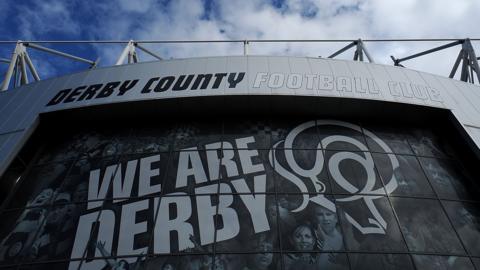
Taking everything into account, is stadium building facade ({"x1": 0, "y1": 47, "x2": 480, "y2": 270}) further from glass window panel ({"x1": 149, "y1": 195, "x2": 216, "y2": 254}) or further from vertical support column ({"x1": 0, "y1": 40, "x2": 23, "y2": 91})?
vertical support column ({"x1": 0, "y1": 40, "x2": 23, "y2": 91})

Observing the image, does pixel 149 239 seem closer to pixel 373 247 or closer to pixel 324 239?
pixel 324 239

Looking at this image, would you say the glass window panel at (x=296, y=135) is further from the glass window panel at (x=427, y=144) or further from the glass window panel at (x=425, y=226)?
the glass window panel at (x=427, y=144)

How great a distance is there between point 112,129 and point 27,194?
14.5 feet

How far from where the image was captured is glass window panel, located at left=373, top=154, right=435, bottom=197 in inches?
581

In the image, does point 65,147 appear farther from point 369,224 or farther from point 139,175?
point 369,224

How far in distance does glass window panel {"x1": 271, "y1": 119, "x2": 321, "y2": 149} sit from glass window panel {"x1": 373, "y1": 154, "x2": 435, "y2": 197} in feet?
8.73

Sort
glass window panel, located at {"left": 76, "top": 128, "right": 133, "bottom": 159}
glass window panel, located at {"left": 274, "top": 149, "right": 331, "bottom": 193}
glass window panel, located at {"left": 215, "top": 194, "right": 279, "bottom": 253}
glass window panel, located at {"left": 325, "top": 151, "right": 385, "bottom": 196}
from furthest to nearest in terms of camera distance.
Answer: glass window panel, located at {"left": 76, "top": 128, "right": 133, "bottom": 159} < glass window panel, located at {"left": 325, "top": 151, "right": 385, "bottom": 196} < glass window panel, located at {"left": 274, "top": 149, "right": 331, "bottom": 193} < glass window panel, located at {"left": 215, "top": 194, "right": 279, "bottom": 253}

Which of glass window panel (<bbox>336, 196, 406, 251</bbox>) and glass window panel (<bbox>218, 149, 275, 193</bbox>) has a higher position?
glass window panel (<bbox>218, 149, 275, 193</bbox>)

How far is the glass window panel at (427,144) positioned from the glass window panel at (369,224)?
377cm

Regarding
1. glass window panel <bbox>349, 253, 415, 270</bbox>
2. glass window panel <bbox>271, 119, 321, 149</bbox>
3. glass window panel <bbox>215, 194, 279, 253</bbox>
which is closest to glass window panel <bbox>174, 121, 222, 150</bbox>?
glass window panel <bbox>271, 119, 321, 149</bbox>

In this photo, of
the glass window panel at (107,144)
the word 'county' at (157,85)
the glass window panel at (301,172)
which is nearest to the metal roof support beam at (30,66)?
the word 'county' at (157,85)

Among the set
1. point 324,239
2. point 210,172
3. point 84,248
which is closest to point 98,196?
point 84,248

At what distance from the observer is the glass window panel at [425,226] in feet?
42.7

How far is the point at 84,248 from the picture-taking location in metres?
13.0
